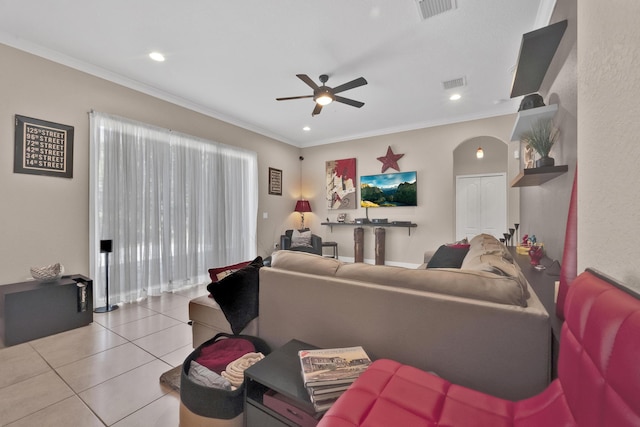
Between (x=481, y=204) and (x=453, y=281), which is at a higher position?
(x=481, y=204)

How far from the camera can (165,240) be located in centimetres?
372

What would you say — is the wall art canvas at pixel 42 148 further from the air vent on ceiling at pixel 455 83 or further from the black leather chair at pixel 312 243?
the air vent on ceiling at pixel 455 83

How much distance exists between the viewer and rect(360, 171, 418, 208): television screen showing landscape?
525cm

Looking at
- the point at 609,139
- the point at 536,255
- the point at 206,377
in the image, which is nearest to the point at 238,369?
the point at 206,377

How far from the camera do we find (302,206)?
6.19 metres

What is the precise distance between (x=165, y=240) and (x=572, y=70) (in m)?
4.55

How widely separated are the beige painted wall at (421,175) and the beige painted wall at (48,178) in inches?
159

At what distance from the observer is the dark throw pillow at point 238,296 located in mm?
1712

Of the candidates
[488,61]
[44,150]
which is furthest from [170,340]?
[488,61]

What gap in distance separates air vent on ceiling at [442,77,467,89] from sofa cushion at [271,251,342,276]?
3.24 meters

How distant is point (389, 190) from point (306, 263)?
421 centimetres

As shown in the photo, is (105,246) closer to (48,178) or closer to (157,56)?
(48,178)

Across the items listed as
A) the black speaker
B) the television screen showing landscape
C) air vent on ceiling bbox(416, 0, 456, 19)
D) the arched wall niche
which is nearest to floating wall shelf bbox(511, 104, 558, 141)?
air vent on ceiling bbox(416, 0, 456, 19)

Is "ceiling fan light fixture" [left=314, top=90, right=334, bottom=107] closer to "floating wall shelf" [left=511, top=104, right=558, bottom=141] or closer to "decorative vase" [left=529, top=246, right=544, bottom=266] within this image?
"floating wall shelf" [left=511, top=104, right=558, bottom=141]
